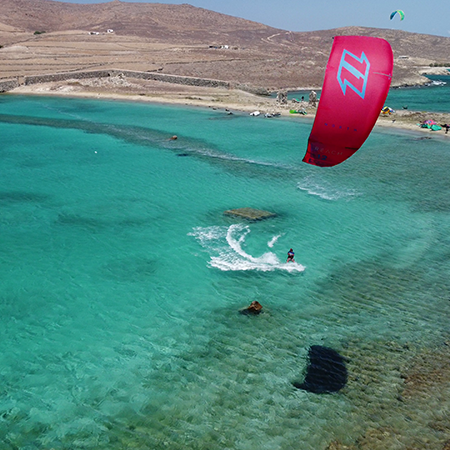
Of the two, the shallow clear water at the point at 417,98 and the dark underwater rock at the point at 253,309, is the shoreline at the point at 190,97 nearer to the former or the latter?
the shallow clear water at the point at 417,98

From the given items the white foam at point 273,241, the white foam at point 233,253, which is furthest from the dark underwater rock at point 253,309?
the white foam at point 273,241

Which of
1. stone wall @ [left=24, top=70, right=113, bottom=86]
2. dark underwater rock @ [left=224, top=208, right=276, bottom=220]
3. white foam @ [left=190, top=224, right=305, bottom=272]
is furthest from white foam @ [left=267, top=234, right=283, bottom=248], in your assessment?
stone wall @ [left=24, top=70, right=113, bottom=86]

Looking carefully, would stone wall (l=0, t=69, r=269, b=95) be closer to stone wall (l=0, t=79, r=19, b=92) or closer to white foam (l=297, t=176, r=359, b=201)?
stone wall (l=0, t=79, r=19, b=92)

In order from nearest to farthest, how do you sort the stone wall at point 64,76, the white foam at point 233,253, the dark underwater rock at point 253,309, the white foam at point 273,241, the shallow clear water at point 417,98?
the dark underwater rock at point 253,309, the white foam at point 233,253, the white foam at point 273,241, the shallow clear water at point 417,98, the stone wall at point 64,76

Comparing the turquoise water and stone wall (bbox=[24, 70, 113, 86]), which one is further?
stone wall (bbox=[24, 70, 113, 86])

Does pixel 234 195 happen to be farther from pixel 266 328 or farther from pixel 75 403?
pixel 75 403

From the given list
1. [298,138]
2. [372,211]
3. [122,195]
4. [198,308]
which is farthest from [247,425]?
[298,138]
